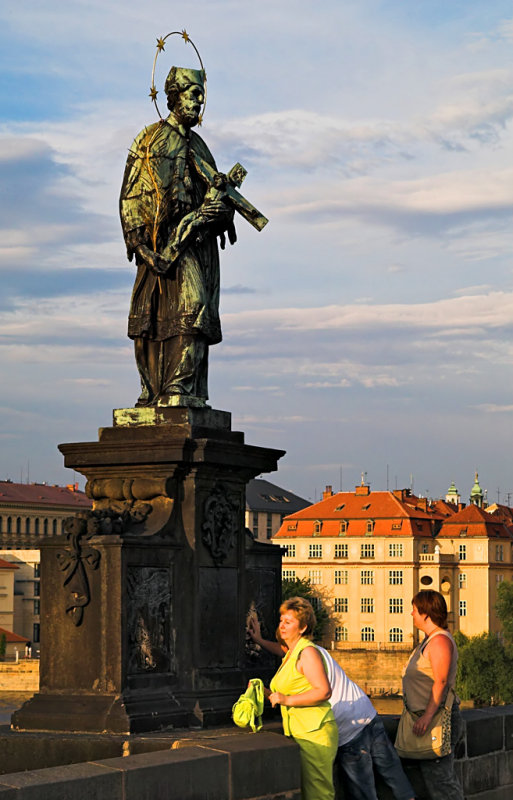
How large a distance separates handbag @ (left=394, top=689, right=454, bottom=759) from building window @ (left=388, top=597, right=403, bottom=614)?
95.2 m

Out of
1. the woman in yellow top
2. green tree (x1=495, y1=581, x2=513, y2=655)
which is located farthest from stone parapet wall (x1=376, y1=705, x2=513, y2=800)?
green tree (x1=495, y1=581, x2=513, y2=655)

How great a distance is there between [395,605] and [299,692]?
97.1m

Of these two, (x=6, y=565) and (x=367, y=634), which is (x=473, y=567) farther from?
(x=6, y=565)

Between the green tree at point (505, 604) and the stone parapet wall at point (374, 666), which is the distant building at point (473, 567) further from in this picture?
the stone parapet wall at point (374, 666)

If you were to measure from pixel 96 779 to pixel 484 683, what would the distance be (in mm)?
81890

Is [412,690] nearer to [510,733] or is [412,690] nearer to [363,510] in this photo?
[510,733]

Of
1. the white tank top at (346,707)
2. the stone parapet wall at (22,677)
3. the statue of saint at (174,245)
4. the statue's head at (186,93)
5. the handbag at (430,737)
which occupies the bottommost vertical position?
the stone parapet wall at (22,677)

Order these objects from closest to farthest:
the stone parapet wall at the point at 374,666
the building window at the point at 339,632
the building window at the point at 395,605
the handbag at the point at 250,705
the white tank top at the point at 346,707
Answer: the handbag at the point at 250,705
the white tank top at the point at 346,707
the stone parapet wall at the point at 374,666
the building window at the point at 395,605
the building window at the point at 339,632

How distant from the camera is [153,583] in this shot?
8.31 metres

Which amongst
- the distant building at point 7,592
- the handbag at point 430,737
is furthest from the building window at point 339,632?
the handbag at point 430,737

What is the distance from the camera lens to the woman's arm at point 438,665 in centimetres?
788

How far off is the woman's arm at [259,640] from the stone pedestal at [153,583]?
88mm

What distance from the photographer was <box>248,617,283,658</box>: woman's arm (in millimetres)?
8812

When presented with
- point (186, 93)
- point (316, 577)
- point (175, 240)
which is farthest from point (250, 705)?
point (316, 577)
